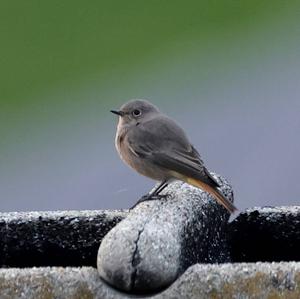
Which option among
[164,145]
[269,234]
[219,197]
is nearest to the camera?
[269,234]

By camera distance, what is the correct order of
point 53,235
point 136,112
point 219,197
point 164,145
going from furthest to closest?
1. point 136,112
2. point 164,145
3. point 219,197
4. point 53,235

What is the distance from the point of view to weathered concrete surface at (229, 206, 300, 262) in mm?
5223

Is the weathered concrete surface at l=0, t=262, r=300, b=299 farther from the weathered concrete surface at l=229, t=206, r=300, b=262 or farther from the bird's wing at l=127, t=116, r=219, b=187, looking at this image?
the bird's wing at l=127, t=116, r=219, b=187

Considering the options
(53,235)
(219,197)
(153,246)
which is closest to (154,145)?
(219,197)

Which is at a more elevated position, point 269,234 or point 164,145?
point 269,234

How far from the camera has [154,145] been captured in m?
6.99

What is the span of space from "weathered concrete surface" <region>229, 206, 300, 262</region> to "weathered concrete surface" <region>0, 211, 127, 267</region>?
1.69ft

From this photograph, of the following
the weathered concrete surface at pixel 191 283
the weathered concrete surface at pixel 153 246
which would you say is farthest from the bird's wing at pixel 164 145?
the weathered concrete surface at pixel 191 283

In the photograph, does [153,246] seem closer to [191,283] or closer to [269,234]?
[191,283]

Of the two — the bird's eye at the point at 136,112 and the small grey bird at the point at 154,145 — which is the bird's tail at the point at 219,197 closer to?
the small grey bird at the point at 154,145

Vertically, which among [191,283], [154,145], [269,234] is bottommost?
[154,145]

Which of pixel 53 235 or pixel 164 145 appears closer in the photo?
pixel 53 235

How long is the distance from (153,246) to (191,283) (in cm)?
17

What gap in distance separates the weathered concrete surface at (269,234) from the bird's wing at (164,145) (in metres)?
1.26
